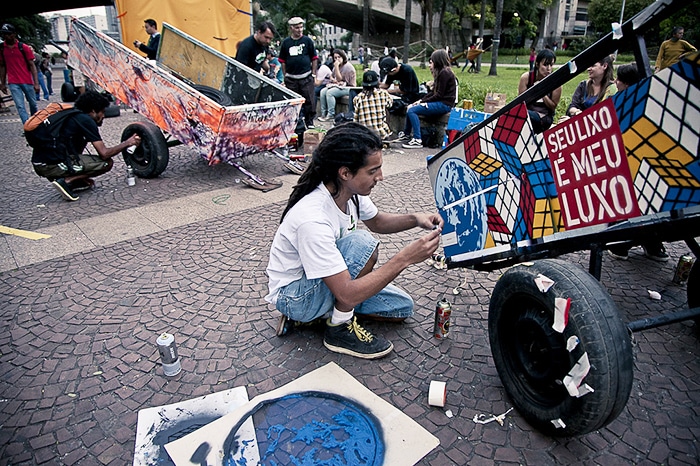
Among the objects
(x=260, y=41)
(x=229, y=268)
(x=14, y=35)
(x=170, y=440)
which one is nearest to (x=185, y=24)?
(x=14, y=35)

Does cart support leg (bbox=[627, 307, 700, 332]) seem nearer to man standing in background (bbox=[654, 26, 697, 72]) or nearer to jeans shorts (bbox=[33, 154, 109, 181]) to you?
jeans shorts (bbox=[33, 154, 109, 181])

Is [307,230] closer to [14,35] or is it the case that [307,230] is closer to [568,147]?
[568,147]

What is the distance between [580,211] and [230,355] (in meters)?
2.06

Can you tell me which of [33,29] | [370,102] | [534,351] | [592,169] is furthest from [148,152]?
[33,29]

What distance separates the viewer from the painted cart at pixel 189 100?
5.30 metres

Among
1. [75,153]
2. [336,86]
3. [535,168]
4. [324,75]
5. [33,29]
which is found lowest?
[75,153]

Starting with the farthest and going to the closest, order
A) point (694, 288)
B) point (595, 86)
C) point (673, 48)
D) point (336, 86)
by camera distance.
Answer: point (336, 86) → point (673, 48) → point (595, 86) → point (694, 288)

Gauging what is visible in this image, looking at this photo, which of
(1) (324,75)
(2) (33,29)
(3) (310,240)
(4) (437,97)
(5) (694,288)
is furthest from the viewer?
(2) (33,29)

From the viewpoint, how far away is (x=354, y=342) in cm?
264

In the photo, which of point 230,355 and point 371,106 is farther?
point 371,106

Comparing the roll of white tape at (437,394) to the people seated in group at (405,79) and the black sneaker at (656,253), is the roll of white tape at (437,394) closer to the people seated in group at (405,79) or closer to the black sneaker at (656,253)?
the black sneaker at (656,253)

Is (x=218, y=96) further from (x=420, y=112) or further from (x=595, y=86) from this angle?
(x=595, y=86)

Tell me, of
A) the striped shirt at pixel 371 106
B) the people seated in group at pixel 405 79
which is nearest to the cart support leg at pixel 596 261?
the striped shirt at pixel 371 106

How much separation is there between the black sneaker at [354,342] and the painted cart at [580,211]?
675 mm
